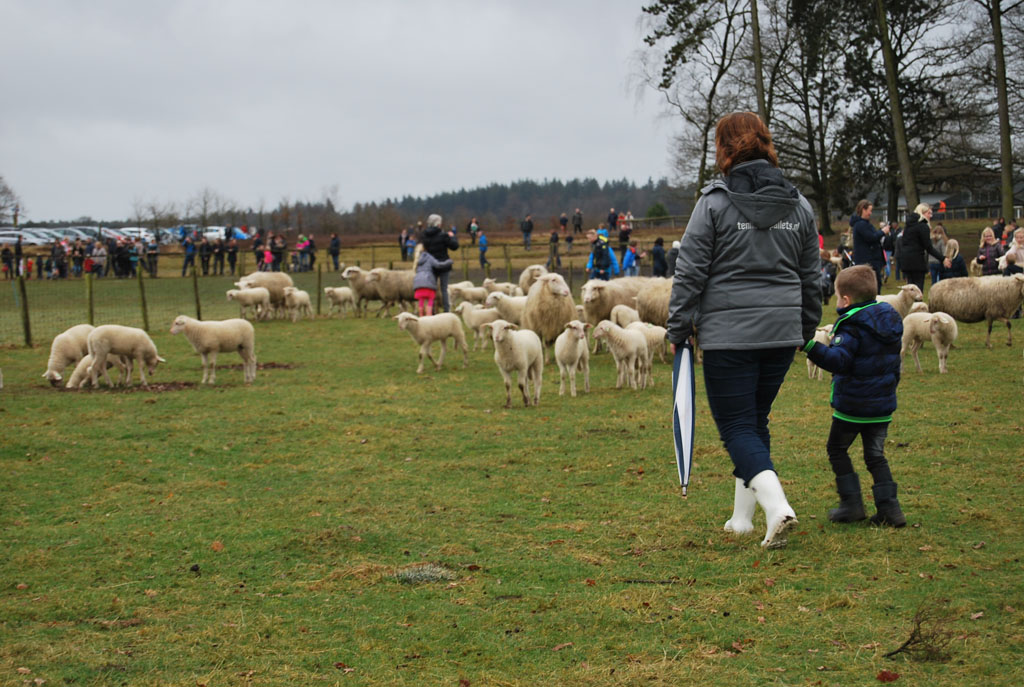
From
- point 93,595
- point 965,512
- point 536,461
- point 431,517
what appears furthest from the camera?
point 536,461

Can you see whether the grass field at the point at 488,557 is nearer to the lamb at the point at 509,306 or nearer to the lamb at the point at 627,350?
the lamb at the point at 627,350

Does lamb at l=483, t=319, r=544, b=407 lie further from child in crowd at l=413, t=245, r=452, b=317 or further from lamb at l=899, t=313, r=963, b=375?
child in crowd at l=413, t=245, r=452, b=317

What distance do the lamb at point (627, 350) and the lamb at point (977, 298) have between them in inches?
191

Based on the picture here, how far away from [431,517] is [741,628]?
276 centimetres

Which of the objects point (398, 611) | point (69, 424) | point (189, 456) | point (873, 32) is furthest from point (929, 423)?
point (873, 32)

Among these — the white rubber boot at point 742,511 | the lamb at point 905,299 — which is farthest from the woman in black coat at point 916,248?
the white rubber boot at point 742,511

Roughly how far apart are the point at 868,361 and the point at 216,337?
33.9 ft

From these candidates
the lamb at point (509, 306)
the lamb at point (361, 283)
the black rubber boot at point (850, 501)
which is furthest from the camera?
the lamb at point (361, 283)

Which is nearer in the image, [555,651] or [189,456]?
[555,651]

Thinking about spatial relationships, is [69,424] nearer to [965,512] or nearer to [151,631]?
[151,631]

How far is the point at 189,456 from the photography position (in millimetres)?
8906

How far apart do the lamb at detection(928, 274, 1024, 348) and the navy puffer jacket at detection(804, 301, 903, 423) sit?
9610 millimetres

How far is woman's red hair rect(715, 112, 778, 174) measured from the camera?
200 inches

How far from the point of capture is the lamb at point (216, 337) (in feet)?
44.9
